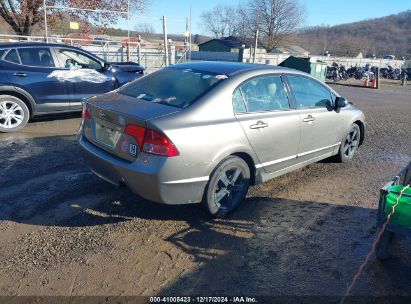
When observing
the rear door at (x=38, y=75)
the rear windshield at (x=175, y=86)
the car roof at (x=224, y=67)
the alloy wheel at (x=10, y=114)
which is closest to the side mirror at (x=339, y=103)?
the car roof at (x=224, y=67)

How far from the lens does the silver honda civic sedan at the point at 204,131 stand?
11.3 feet

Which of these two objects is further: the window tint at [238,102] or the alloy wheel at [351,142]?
the alloy wheel at [351,142]

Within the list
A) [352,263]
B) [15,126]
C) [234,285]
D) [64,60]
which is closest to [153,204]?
[234,285]

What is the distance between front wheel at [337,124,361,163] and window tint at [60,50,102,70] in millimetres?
5420

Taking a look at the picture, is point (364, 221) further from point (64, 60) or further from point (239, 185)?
point (64, 60)

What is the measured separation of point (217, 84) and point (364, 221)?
2164 millimetres

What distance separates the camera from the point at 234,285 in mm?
2963

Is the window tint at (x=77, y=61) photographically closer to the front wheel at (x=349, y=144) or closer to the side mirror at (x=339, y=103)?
the side mirror at (x=339, y=103)

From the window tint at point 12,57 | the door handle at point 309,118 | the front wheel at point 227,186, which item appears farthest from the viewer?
the window tint at point 12,57

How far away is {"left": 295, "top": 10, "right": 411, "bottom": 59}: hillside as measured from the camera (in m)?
82.6

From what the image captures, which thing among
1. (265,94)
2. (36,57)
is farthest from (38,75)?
(265,94)

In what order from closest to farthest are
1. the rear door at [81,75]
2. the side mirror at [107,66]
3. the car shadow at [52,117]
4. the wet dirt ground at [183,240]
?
the wet dirt ground at [183,240], the rear door at [81,75], the car shadow at [52,117], the side mirror at [107,66]

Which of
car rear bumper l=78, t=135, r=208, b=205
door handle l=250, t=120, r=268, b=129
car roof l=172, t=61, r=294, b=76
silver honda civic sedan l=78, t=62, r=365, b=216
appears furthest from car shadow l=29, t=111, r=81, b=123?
door handle l=250, t=120, r=268, b=129

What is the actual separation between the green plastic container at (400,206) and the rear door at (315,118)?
6.49 ft
